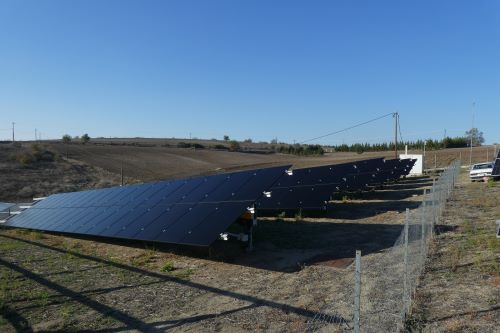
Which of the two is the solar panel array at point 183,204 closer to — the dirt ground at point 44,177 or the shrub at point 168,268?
the shrub at point 168,268

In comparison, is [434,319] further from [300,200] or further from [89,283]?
[300,200]

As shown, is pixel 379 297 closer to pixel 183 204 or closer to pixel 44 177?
pixel 183 204

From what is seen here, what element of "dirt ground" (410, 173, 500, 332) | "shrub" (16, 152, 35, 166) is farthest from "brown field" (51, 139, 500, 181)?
"dirt ground" (410, 173, 500, 332)

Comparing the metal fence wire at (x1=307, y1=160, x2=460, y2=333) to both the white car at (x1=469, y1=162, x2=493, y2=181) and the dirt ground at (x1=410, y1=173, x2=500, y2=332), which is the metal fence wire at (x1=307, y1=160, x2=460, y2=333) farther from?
the white car at (x1=469, y1=162, x2=493, y2=181)

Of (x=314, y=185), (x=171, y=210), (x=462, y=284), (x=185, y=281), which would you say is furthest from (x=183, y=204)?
(x=314, y=185)

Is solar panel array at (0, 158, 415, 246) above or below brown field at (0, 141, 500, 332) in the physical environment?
above

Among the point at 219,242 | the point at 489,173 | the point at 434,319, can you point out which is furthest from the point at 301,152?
the point at 434,319

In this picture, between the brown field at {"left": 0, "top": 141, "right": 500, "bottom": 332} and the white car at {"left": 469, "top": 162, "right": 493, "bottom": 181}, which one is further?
the white car at {"left": 469, "top": 162, "right": 493, "bottom": 181}

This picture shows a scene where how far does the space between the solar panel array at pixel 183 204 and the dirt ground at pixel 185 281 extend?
0.79 meters

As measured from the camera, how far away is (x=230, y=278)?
9203mm

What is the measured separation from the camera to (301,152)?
3711 inches

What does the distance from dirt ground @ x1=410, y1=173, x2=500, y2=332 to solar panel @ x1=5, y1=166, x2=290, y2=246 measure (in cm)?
440

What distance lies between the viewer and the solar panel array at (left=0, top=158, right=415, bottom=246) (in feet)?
34.6

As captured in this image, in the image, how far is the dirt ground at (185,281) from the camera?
22.4 feet
